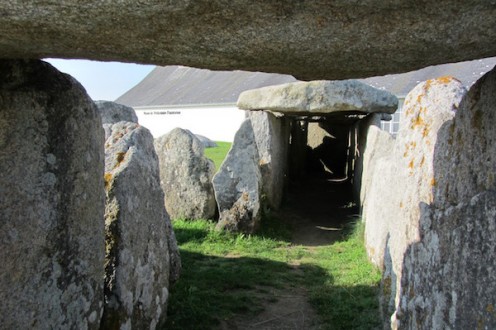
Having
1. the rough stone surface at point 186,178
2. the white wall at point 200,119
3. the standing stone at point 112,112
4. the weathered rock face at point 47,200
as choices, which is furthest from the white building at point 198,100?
the weathered rock face at point 47,200

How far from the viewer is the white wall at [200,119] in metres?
25.3

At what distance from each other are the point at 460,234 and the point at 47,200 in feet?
6.28

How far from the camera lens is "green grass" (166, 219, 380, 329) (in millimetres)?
4391

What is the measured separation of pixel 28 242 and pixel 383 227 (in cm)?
368

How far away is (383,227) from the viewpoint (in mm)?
5312

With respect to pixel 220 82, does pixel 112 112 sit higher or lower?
lower

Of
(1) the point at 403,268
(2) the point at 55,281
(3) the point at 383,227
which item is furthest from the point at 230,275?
(2) the point at 55,281

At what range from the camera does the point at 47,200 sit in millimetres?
2596

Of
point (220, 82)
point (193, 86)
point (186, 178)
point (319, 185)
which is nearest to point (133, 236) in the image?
point (186, 178)

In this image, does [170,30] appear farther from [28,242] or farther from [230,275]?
[230,275]

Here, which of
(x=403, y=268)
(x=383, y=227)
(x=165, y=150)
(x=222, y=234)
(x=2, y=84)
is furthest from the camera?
(x=165, y=150)

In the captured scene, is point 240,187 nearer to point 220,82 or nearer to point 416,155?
point 416,155

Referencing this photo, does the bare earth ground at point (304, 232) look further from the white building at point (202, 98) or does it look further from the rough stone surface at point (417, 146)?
the white building at point (202, 98)

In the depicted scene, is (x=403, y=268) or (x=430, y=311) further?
(x=403, y=268)
